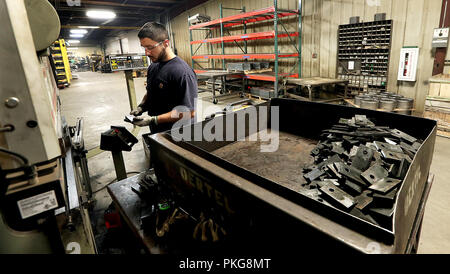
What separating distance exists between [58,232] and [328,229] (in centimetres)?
86

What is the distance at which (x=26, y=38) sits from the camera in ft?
2.20

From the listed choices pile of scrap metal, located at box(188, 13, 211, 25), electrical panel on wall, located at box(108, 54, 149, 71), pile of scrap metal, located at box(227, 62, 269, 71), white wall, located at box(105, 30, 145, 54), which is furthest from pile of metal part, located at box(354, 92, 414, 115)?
white wall, located at box(105, 30, 145, 54)

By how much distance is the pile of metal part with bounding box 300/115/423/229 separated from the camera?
2.61 ft

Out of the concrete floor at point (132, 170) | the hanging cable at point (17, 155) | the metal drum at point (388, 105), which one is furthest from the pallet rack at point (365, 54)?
the hanging cable at point (17, 155)

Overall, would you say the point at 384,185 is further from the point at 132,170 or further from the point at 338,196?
the point at 132,170

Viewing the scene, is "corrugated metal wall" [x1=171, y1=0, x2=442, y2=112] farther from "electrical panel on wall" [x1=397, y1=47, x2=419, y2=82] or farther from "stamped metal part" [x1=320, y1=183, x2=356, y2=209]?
"stamped metal part" [x1=320, y1=183, x2=356, y2=209]

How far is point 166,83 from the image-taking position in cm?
202

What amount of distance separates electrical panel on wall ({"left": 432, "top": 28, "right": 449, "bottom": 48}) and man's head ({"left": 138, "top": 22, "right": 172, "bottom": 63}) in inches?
160

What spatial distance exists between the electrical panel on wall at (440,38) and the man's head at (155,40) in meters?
4.05

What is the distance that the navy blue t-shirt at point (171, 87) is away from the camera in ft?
6.55

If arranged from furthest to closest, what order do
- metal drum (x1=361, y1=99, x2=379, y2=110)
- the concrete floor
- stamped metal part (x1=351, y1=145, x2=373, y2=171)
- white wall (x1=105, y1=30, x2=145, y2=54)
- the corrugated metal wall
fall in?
white wall (x1=105, y1=30, x2=145, y2=54) → the corrugated metal wall → metal drum (x1=361, y1=99, x2=379, y2=110) → the concrete floor → stamped metal part (x1=351, y1=145, x2=373, y2=171)
